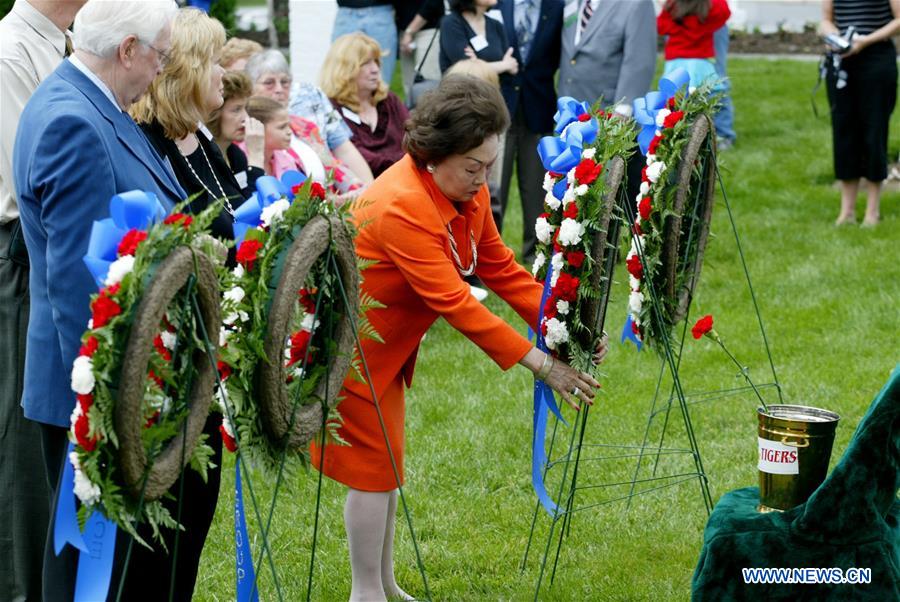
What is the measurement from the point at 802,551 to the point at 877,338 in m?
4.22

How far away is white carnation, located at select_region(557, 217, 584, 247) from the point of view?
3785 millimetres

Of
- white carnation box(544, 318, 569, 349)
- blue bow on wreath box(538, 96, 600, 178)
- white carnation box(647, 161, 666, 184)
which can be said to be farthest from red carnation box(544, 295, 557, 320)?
white carnation box(647, 161, 666, 184)

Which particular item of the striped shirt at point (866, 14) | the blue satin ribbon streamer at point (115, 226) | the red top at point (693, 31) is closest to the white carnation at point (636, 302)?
the blue satin ribbon streamer at point (115, 226)

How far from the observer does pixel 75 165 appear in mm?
2973

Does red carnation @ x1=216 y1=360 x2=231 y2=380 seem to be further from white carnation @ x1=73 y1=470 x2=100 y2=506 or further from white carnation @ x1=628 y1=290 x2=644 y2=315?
white carnation @ x1=628 y1=290 x2=644 y2=315

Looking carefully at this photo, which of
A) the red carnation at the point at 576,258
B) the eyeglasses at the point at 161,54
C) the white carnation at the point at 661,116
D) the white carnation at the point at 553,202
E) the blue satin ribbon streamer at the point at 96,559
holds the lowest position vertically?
the blue satin ribbon streamer at the point at 96,559

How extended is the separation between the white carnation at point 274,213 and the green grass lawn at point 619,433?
739 millimetres

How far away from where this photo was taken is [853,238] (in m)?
9.57

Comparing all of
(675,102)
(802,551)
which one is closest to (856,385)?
(675,102)

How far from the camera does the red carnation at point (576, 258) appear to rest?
3.81 m

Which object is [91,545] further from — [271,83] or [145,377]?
[271,83]

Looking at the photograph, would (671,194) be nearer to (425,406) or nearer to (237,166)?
(237,166)

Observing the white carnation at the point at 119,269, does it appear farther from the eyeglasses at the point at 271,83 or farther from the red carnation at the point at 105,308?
the eyeglasses at the point at 271,83

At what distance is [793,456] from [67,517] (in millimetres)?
2059
